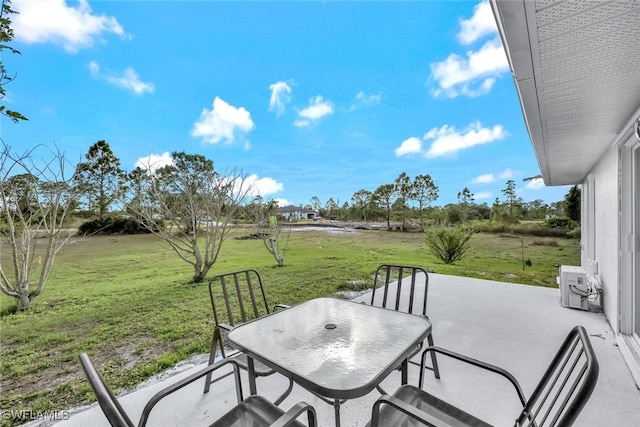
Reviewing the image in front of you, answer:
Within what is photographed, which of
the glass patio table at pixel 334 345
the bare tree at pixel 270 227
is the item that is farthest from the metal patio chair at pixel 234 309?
the bare tree at pixel 270 227

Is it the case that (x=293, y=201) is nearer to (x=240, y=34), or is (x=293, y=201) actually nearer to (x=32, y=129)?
(x=240, y=34)

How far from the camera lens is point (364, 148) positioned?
28.2ft

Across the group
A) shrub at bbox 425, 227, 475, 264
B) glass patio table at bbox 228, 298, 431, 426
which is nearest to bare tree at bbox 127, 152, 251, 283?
glass patio table at bbox 228, 298, 431, 426

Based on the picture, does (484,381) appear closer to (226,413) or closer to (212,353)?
(226,413)

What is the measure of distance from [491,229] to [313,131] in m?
5.35

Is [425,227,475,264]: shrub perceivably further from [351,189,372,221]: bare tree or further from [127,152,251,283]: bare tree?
[127,152,251,283]: bare tree

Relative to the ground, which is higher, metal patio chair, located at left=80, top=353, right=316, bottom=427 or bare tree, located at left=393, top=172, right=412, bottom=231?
bare tree, located at left=393, top=172, right=412, bottom=231

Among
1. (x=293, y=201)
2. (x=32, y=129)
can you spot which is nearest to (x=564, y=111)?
(x=32, y=129)

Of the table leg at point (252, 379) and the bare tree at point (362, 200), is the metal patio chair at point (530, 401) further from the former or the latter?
the bare tree at point (362, 200)

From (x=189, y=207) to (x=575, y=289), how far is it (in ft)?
17.4

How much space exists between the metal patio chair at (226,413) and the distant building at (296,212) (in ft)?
14.8

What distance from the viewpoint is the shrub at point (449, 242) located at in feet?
21.3

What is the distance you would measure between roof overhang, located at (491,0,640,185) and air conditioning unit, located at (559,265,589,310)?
179cm

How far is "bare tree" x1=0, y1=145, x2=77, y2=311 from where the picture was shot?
92.4 inches
